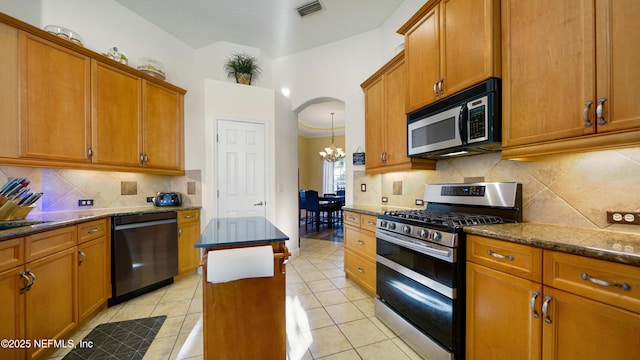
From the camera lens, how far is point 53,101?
2113 millimetres

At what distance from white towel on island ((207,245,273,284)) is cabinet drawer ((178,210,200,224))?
2151 mm

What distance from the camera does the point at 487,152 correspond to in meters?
1.91

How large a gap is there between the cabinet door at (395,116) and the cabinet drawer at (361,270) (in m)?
1.12

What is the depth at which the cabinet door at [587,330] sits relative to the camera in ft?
2.87

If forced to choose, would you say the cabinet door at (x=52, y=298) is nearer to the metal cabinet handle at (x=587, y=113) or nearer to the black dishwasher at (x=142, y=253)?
the black dishwasher at (x=142, y=253)

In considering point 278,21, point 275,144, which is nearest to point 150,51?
point 278,21

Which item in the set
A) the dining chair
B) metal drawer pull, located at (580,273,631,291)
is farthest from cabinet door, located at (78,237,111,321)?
the dining chair

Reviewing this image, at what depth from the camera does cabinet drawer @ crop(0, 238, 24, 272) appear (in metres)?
1.38

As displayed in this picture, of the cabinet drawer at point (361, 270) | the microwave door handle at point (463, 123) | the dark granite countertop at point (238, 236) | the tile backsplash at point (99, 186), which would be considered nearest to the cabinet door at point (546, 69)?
the microwave door handle at point (463, 123)

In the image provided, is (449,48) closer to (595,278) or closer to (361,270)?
(595,278)

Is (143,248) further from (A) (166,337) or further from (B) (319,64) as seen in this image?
(B) (319,64)

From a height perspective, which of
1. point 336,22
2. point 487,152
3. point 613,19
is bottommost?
point 487,152

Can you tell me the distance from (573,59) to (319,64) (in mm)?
3214

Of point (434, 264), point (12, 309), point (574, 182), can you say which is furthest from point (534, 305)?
point (12, 309)
